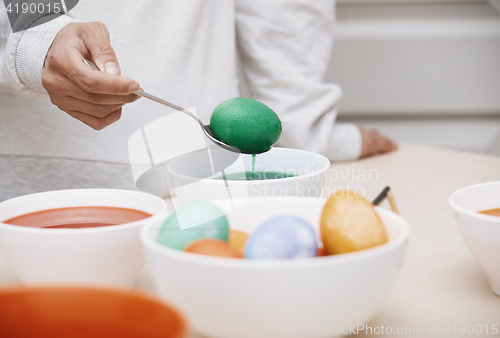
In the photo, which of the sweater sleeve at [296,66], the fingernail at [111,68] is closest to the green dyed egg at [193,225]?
the fingernail at [111,68]

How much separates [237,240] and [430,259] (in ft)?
0.77

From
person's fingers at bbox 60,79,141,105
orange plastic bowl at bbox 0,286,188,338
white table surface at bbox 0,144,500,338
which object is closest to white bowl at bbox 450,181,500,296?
white table surface at bbox 0,144,500,338

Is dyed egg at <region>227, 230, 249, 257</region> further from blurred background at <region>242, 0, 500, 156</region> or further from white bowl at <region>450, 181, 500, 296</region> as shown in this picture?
blurred background at <region>242, 0, 500, 156</region>

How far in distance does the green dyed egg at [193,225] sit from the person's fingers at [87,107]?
289mm

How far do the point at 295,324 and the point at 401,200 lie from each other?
1.52 ft

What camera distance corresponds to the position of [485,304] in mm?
390

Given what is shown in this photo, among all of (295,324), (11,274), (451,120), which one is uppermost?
(295,324)

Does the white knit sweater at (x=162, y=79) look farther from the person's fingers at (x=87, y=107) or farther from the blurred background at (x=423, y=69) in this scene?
the blurred background at (x=423, y=69)

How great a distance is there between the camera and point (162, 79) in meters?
0.82

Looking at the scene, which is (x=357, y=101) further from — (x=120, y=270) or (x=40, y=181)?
(x=120, y=270)

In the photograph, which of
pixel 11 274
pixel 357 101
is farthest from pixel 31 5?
pixel 357 101

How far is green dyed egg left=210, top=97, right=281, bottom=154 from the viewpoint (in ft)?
1.79

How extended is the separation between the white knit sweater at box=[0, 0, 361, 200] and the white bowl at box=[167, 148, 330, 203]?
0.25 metres

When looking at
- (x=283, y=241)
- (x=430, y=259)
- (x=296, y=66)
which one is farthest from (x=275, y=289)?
(x=296, y=66)
